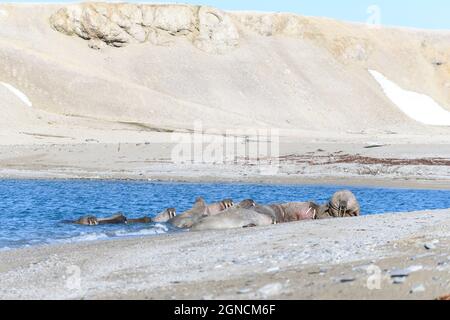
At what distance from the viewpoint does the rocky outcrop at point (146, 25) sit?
8181 cm

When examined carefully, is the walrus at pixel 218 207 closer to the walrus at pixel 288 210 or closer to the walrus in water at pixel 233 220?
the walrus at pixel 288 210

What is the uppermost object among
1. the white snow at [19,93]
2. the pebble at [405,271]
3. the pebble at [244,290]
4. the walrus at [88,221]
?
the white snow at [19,93]

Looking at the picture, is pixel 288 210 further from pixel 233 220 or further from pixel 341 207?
pixel 233 220

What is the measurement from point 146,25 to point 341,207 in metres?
68.3

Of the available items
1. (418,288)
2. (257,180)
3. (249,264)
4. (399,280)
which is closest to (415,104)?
(257,180)

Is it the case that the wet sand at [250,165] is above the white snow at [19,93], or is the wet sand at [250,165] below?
below

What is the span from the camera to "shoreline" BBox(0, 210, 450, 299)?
8000 millimetres

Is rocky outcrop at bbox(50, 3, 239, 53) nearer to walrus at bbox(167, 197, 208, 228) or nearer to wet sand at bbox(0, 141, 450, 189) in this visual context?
wet sand at bbox(0, 141, 450, 189)

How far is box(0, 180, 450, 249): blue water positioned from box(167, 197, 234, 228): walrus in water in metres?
→ 0.33

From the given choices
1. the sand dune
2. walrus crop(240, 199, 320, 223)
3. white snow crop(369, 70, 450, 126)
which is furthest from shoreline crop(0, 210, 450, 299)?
white snow crop(369, 70, 450, 126)

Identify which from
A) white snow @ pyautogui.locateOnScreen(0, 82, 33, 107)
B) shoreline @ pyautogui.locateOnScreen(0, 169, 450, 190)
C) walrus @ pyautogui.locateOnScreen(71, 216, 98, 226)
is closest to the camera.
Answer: walrus @ pyautogui.locateOnScreen(71, 216, 98, 226)

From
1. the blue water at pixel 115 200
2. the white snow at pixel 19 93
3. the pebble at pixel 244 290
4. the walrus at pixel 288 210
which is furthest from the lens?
the white snow at pixel 19 93

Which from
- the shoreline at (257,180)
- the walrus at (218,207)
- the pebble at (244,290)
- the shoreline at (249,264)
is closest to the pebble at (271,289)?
the shoreline at (249,264)
